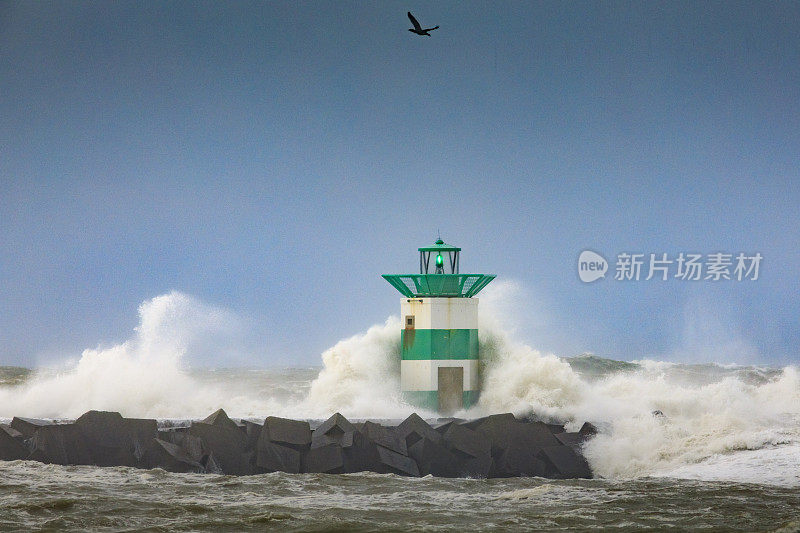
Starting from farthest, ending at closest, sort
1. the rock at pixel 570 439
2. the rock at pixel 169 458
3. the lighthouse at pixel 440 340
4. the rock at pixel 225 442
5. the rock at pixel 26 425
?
the lighthouse at pixel 440 340, the rock at pixel 570 439, the rock at pixel 26 425, the rock at pixel 225 442, the rock at pixel 169 458

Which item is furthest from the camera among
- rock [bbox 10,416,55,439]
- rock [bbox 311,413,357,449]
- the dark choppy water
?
rock [bbox 10,416,55,439]

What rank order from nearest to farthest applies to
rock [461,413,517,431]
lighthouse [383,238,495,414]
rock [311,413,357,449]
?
rock [311,413,357,449], rock [461,413,517,431], lighthouse [383,238,495,414]

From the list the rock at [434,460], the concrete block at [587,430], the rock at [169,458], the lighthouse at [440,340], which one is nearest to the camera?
the rock at [169,458]

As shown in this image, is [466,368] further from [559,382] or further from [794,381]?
[794,381]

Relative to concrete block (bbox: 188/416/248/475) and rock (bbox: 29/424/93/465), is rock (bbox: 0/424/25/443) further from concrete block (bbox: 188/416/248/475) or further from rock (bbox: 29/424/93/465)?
concrete block (bbox: 188/416/248/475)

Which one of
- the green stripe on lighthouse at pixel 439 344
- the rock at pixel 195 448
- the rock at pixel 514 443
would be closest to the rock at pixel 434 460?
the rock at pixel 514 443

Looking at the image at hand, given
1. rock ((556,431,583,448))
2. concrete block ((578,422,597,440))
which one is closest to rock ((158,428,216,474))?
rock ((556,431,583,448))

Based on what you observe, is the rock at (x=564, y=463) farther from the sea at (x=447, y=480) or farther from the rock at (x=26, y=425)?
the rock at (x=26, y=425)

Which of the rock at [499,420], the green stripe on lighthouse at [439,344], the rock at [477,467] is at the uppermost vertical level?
the green stripe on lighthouse at [439,344]
